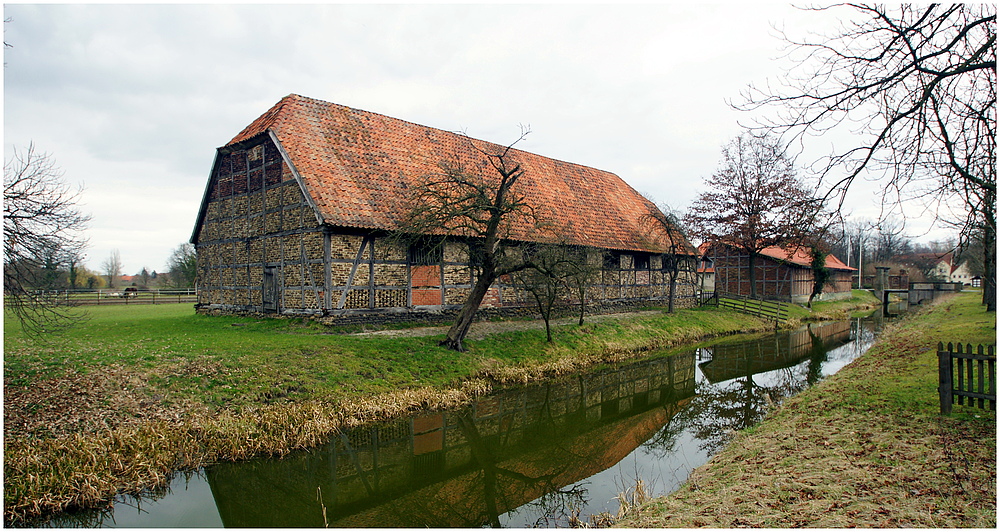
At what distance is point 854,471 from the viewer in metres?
5.70

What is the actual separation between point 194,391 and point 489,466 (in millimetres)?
5169

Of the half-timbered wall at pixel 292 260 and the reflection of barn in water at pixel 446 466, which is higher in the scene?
the half-timbered wall at pixel 292 260

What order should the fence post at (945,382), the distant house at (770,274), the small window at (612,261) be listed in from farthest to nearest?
1. the distant house at (770,274)
2. the small window at (612,261)
3. the fence post at (945,382)

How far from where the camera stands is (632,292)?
77.6ft

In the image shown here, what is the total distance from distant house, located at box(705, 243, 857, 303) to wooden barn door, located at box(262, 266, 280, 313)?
2336 cm

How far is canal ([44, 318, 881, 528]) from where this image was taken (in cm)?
641

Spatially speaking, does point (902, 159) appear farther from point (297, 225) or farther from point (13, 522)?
point (297, 225)

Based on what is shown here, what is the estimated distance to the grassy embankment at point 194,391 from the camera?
6.74m

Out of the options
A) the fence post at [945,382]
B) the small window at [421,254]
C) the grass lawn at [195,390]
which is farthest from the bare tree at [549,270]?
the fence post at [945,382]

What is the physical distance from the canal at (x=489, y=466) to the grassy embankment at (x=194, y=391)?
37 centimetres

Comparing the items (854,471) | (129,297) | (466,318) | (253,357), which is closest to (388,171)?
(466,318)

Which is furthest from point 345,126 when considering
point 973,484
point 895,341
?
point 895,341

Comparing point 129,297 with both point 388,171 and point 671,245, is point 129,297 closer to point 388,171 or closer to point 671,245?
point 388,171

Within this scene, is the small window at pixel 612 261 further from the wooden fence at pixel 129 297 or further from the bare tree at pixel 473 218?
the wooden fence at pixel 129 297
